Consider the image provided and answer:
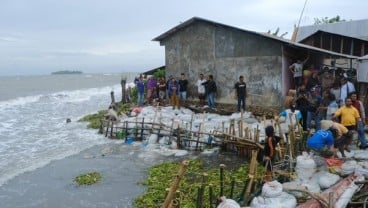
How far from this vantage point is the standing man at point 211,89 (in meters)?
17.2

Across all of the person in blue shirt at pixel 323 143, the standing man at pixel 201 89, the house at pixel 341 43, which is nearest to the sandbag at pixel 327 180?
the person in blue shirt at pixel 323 143

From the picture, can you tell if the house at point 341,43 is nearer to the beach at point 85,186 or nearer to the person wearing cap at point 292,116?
the person wearing cap at point 292,116

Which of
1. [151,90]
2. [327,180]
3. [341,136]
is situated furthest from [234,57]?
[327,180]

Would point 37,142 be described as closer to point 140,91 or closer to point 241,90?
point 140,91

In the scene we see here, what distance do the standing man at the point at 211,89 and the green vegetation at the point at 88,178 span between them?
7.35 meters

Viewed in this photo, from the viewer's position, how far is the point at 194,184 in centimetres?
930

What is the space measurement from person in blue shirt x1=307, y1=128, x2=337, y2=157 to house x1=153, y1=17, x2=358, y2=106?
628 cm

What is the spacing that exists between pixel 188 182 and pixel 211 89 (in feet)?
26.1

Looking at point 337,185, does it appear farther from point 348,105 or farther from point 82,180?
point 82,180

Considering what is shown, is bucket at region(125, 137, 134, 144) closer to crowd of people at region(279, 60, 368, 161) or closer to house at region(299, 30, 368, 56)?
crowd of people at region(279, 60, 368, 161)

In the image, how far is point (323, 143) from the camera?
916cm

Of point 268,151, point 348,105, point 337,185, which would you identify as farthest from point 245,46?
point 337,185

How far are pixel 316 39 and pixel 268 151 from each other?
1362 cm

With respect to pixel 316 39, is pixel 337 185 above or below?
below
